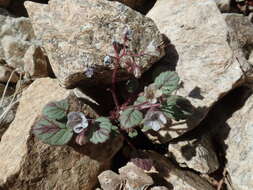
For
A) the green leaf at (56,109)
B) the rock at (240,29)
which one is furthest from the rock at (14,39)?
the rock at (240,29)

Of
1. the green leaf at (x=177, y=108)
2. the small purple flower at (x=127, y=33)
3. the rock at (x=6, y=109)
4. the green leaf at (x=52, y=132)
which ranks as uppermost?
the small purple flower at (x=127, y=33)

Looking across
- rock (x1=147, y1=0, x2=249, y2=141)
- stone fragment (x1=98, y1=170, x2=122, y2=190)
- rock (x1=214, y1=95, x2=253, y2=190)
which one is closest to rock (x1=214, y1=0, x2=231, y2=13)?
rock (x1=147, y1=0, x2=249, y2=141)

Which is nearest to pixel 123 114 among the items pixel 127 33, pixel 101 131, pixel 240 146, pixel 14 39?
pixel 101 131

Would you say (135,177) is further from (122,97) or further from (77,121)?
(122,97)

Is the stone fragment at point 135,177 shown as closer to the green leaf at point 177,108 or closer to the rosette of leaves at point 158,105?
the rosette of leaves at point 158,105

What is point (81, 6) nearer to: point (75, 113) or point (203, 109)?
point (75, 113)

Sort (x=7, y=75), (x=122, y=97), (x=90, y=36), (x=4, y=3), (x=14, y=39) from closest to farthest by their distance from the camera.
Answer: (x=90, y=36) < (x=122, y=97) < (x=7, y=75) < (x=14, y=39) < (x=4, y=3)

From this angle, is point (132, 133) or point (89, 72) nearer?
point (89, 72)

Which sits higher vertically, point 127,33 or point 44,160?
point 127,33
